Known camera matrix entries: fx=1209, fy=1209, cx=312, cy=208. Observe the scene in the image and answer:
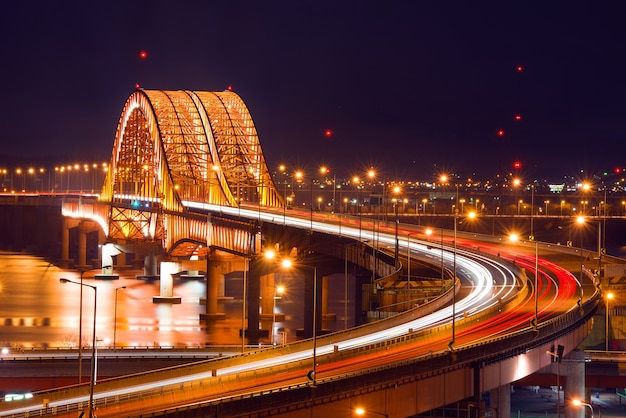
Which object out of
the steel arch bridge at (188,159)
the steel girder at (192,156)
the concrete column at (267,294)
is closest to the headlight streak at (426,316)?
the concrete column at (267,294)

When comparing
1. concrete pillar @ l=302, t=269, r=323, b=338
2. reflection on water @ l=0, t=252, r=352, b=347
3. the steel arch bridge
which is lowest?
reflection on water @ l=0, t=252, r=352, b=347

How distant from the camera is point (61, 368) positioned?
62.1 meters

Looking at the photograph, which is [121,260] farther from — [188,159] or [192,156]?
[188,159]

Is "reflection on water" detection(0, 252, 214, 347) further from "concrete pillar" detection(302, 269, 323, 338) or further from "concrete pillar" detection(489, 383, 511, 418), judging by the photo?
"concrete pillar" detection(489, 383, 511, 418)

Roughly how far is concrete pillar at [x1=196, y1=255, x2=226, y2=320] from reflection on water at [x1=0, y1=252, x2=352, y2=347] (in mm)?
1094

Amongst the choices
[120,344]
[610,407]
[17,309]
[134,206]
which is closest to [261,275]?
[120,344]

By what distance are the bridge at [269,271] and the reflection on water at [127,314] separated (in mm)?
4497

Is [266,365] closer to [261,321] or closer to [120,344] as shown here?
[120,344]

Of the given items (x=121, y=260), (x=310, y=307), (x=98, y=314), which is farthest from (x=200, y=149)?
(x=310, y=307)

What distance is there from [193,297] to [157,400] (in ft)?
316

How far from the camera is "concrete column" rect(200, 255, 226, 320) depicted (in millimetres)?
111688

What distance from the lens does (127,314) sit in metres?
114

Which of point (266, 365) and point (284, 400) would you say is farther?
point (266, 365)

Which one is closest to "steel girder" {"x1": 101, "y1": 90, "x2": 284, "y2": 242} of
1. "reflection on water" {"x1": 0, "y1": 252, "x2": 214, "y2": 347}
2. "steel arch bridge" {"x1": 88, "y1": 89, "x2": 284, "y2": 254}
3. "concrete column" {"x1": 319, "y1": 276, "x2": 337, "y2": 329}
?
"steel arch bridge" {"x1": 88, "y1": 89, "x2": 284, "y2": 254}
